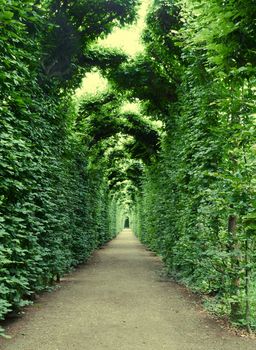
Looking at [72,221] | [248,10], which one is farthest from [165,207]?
[248,10]

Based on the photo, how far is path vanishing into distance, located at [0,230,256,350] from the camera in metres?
5.57

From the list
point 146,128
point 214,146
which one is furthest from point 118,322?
point 146,128

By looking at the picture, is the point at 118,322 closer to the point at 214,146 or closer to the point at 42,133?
the point at 214,146

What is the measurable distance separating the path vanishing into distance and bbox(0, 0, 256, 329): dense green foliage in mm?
486

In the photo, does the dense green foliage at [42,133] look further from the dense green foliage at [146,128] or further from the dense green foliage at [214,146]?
the dense green foliage at [214,146]

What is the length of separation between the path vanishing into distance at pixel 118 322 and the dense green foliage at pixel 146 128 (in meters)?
0.49

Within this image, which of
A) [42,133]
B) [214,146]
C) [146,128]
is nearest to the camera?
[214,146]

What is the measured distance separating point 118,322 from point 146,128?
14728 millimetres

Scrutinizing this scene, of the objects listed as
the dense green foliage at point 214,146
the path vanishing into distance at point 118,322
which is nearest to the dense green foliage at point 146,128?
the dense green foliage at point 214,146

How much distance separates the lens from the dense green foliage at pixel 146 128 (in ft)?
15.6

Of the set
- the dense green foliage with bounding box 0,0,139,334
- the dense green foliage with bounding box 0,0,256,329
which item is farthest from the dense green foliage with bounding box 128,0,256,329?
the dense green foliage with bounding box 0,0,139,334

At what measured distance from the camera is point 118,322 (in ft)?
22.3

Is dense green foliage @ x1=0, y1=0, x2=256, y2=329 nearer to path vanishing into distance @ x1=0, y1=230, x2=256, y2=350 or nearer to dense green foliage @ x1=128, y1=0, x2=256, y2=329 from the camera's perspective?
dense green foliage @ x1=128, y1=0, x2=256, y2=329

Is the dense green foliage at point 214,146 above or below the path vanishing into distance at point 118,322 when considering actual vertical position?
above
